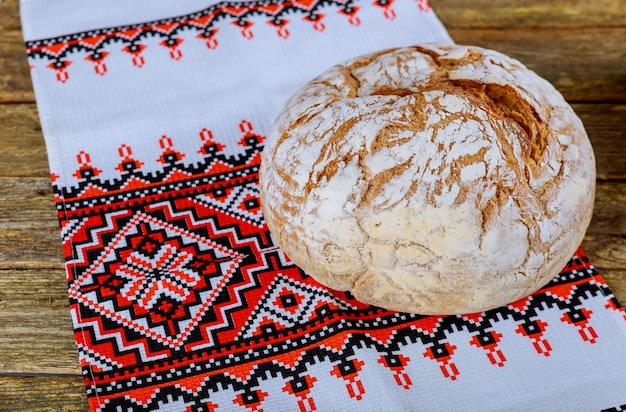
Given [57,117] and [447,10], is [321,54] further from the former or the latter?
[57,117]

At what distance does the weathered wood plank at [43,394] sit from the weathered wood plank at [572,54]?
1.23 m

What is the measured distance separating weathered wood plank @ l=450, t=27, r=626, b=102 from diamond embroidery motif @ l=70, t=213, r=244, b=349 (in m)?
0.90

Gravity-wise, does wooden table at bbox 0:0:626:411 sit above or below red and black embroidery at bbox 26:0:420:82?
below

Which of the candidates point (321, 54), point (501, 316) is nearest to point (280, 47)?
point (321, 54)

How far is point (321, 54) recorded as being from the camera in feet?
5.98

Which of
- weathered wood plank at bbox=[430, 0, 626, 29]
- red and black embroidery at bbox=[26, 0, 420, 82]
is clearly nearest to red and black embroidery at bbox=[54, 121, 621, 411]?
red and black embroidery at bbox=[26, 0, 420, 82]

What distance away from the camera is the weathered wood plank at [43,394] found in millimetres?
1223

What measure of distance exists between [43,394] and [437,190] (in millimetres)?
730

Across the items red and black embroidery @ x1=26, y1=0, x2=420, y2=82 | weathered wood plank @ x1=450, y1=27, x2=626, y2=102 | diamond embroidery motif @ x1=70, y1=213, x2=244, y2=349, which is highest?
red and black embroidery @ x1=26, y1=0, x2=420, y2=82

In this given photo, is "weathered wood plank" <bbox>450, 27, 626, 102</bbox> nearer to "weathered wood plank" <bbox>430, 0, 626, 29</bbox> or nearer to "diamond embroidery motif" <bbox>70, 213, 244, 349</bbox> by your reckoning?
"weathered wood plank" <bbox>430, 0, 626, 29</bbox>

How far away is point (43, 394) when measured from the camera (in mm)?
1237

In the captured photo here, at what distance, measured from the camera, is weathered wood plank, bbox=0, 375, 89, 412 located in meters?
1.22

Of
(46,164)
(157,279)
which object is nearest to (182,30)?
(46,164)

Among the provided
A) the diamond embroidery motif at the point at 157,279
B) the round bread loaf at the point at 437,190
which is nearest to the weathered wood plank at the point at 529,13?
the round bread loaf at the point at 437,190
